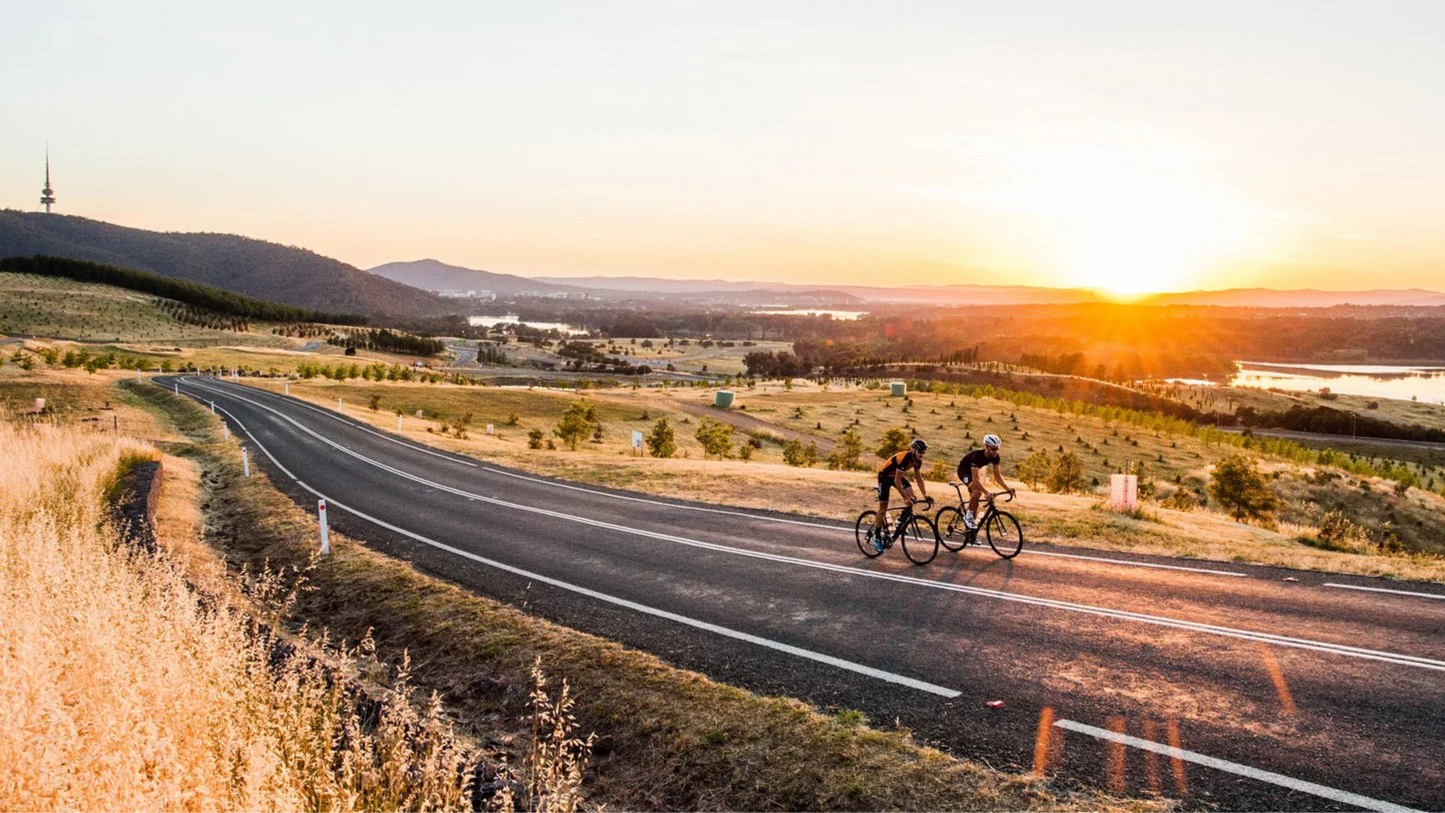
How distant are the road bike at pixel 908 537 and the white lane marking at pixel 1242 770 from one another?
6.40 metres

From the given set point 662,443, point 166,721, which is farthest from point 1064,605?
point 662,443

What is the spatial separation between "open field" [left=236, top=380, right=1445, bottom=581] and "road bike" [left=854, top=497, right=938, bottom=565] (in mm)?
1347

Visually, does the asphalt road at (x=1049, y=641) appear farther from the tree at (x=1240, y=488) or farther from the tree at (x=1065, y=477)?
the tree at (x=1240, y=488)

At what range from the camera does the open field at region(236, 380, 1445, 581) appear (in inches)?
637

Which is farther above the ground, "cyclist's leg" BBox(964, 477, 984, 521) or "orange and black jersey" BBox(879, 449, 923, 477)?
"orange and black jersey" BBox(879, 449, 923, 477)

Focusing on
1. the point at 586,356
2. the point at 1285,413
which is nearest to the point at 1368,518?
the point at 1285,413

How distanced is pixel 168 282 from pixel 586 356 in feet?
366

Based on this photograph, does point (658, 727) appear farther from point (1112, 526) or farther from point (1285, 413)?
point (1285, 413)

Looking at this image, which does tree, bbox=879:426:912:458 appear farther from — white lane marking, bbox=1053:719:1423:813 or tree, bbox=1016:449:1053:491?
white lane marking, bbox=1053:719:1423:813

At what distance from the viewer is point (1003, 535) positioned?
1462cm

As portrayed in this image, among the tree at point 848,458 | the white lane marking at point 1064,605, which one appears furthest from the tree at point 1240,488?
the white lane marking at point 1064,605

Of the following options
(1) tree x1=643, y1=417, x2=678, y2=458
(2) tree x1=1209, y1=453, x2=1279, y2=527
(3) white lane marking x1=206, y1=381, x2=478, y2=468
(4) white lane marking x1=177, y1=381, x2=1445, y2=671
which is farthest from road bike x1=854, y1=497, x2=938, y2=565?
(2) tree x1=1209, y1=453, x2=1279, y2=527

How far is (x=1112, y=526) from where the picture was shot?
667 inches

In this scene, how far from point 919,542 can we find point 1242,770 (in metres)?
7.66
